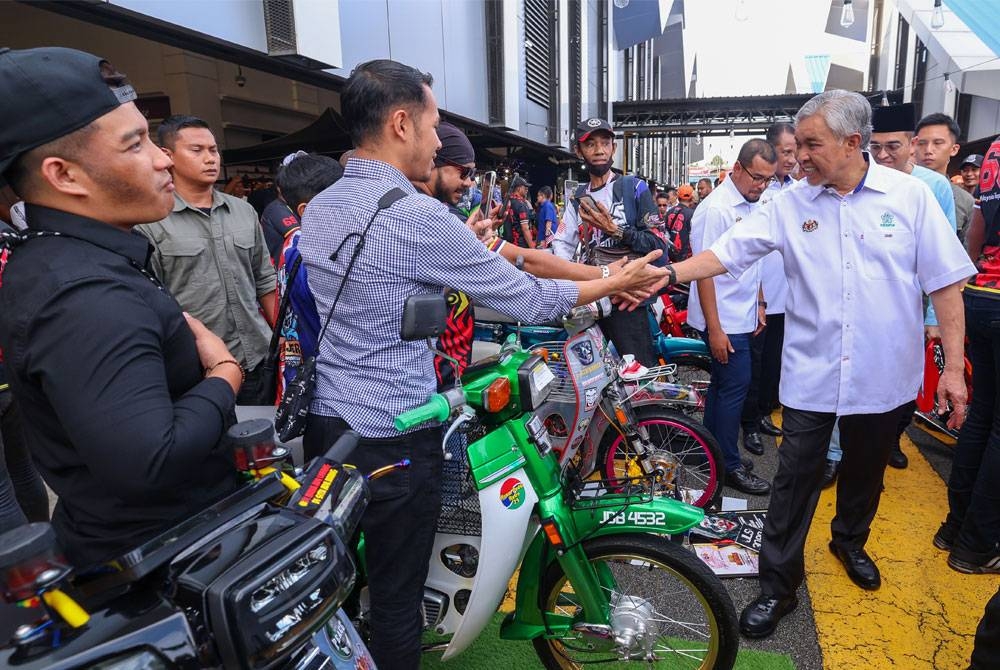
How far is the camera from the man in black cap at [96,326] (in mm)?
941

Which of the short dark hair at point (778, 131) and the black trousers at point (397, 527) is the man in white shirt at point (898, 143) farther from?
the black trousers at point (397, 527)

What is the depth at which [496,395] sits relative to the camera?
1763mm

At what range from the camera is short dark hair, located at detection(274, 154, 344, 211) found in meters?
3.05

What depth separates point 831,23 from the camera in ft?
60.3

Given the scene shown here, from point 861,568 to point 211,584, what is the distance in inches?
111

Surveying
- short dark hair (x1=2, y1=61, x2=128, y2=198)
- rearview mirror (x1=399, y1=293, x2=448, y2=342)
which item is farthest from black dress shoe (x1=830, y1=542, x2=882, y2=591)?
short dark hair (x1=2, y1=61, x2=128, y2=198)

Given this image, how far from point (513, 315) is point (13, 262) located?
1.09 m

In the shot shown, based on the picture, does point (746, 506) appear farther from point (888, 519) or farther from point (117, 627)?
point (117, 627)

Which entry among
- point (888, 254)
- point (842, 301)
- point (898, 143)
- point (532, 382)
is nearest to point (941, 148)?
point (898, 143)

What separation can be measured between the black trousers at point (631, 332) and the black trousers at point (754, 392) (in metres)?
1.10

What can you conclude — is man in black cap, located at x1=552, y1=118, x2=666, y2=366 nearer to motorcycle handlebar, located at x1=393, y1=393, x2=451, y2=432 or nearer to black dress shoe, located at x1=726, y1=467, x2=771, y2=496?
black dress shoe, located at x1=726, y1=467, x2=771, y2=496

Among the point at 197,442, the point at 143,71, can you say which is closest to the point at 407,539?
the point at 197,442

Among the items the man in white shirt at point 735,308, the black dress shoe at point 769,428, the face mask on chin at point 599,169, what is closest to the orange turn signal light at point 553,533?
the man in white shirt at point 735,308

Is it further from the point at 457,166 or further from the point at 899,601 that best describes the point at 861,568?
the point at 457,166
